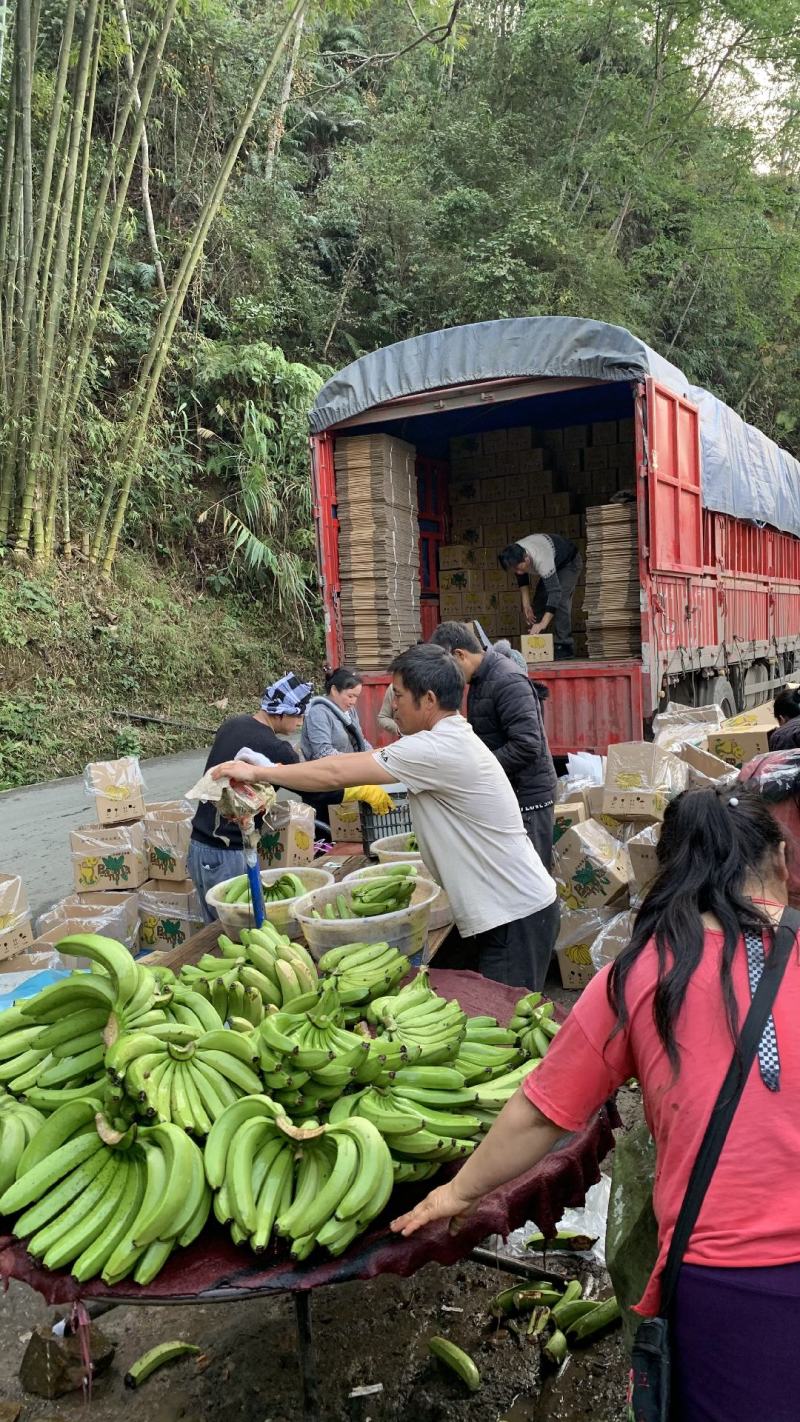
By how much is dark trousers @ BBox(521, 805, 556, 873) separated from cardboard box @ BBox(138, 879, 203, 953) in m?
2.13

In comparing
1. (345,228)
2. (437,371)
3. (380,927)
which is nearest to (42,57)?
(345,228)

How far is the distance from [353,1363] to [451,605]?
8.49 metres

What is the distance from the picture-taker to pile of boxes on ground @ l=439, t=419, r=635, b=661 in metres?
10.4

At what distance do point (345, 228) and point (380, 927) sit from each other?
1816 cm

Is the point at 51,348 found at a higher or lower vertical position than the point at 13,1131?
higher

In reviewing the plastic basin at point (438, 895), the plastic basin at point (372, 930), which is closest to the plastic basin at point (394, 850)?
the plastic basin at point (438, 895)

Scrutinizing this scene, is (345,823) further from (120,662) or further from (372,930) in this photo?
(120,662)

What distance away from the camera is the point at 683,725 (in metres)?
7.19

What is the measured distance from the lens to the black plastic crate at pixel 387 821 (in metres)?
4.25

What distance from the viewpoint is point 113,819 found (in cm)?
592

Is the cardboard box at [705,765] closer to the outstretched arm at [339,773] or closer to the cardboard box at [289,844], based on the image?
the cardboard box at [289,844]

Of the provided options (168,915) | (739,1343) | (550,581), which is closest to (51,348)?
(550,581)

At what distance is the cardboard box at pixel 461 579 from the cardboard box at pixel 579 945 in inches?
226

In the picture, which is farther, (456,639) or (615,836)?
(615,836)
